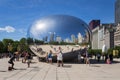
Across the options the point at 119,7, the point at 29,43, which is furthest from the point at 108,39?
the point at 29,43

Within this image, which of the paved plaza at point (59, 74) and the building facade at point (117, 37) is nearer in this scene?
the paved plaza at point (59, 74)

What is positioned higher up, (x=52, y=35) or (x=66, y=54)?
(x=52, y=35)

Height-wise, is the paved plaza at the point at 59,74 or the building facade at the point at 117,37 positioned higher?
the building facade at the point at 117,37

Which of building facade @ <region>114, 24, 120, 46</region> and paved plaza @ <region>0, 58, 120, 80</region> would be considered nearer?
paved plaza @ <region>0, 58, 120, 80</region>

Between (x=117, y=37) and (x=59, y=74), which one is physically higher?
(x=117, y=37)

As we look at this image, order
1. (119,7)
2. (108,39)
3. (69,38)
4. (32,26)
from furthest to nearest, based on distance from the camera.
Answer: (119,7) → (108,39) → (32,26) → (69,38)

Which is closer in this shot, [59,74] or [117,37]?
[59,74]

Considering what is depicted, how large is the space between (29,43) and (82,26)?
787 centimetres

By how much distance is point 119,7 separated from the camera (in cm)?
19300

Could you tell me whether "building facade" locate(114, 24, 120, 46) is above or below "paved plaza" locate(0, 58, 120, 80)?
above

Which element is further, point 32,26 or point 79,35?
point 32,26

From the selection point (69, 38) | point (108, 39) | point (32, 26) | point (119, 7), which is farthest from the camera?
point (119, 7)

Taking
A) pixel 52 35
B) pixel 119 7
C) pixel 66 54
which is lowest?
pixel 66 54

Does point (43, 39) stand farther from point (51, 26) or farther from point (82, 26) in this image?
point (82, 26)
